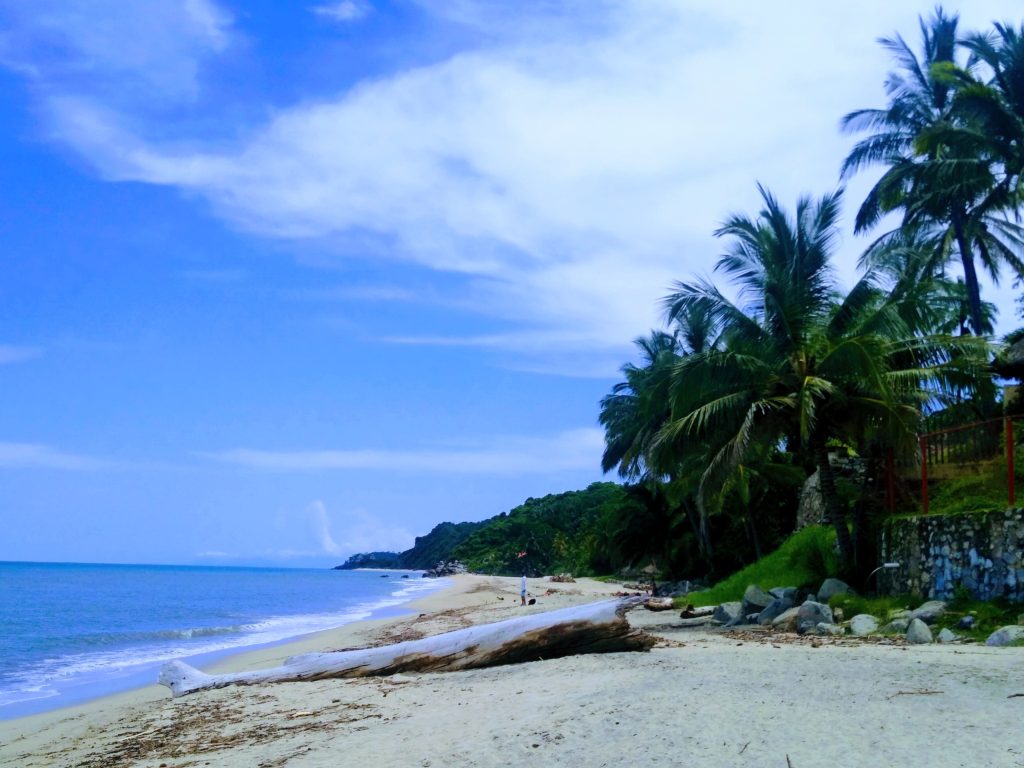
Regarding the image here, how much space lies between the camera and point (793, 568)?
1897 cm

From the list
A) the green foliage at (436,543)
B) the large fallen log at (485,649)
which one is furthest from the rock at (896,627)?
the green foliage at (436,543)

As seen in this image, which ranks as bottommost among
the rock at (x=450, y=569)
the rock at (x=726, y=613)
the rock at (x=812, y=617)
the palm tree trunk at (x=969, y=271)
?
the rock at (x=450, y=569)

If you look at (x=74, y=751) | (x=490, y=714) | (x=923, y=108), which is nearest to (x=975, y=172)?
(x=923, y=108)

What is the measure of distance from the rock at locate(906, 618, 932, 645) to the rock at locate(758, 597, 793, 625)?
3.68 meters

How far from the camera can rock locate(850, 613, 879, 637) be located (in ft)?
39.3

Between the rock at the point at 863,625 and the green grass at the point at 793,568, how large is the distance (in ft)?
16.1

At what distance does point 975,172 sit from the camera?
68.8 ft

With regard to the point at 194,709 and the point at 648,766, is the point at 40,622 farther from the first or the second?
the point at 648,766

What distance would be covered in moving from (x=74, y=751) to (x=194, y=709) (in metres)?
1.55

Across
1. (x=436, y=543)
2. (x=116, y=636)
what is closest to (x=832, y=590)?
(x=116, y=636)

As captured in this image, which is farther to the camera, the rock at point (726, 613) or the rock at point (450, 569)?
the rock at point (450, 569)

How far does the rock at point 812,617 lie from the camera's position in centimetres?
1318

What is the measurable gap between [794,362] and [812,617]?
5.12 meters

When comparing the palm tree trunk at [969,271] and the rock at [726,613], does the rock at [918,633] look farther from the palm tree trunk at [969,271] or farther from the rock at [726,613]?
the palm tree trunk at [969,271]
